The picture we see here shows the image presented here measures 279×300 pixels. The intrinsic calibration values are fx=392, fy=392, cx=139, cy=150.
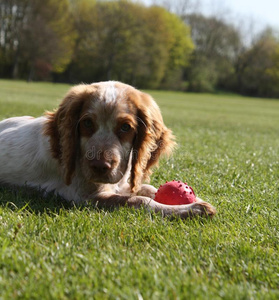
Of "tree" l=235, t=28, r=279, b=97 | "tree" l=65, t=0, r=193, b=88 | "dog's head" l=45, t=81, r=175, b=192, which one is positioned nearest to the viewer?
"dog's head" l=45, t=81, r=175, b=192

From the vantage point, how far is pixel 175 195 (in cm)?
423

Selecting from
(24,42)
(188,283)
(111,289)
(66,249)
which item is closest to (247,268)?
(188,283)

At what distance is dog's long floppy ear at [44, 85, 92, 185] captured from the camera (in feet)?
14.0

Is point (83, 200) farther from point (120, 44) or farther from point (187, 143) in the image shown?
point (120, 44)

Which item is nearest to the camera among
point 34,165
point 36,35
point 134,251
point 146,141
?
point 134,251

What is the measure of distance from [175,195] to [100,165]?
3.03ft

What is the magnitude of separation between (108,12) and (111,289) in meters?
68.6

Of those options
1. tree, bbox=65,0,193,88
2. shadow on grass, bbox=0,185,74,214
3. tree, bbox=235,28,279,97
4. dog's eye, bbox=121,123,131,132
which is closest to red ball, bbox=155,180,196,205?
dog's eye, bbox=121,123,131,132

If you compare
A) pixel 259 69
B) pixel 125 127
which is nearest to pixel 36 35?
pixel 259 69

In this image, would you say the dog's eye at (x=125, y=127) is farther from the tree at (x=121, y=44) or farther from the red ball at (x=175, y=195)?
the tree at (x=121, y=44)

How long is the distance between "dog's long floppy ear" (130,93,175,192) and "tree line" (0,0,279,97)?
58.4 m

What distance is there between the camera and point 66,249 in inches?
112

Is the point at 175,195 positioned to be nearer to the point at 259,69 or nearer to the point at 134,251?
the point at 134,251

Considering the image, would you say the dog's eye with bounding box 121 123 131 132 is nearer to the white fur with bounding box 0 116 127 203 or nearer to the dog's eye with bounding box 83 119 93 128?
the dog's eye with bounding box 83 119 93 128
